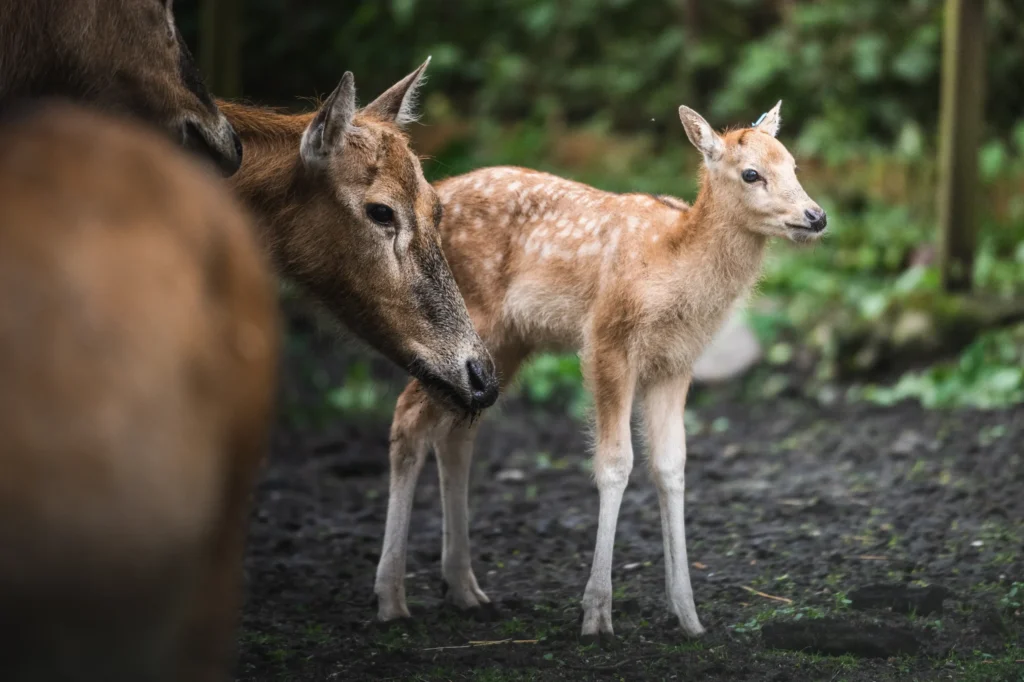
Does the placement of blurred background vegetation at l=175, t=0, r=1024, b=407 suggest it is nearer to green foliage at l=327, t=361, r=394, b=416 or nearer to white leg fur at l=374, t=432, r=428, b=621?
green foliage at l=327, t=361, r=394, b=416

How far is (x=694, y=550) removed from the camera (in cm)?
598

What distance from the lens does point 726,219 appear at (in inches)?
207

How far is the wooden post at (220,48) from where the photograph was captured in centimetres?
877

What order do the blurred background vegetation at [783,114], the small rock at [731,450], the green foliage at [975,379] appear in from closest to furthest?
the small rock at [731,450], the green foliage at [975,379], the blurred background vegetation at [783,114]

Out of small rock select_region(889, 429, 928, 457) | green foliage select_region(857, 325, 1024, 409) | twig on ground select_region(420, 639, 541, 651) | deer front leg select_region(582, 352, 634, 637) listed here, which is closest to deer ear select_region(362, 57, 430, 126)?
deer front leg select_region(582, 352, 634, 637)

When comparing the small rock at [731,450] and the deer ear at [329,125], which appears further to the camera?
the small rock at [731,450]

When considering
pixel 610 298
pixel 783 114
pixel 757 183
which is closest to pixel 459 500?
pixel 610 298

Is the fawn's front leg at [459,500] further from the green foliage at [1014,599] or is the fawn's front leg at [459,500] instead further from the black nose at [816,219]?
the green foliage at [1014,599]

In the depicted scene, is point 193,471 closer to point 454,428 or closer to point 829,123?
point 454,428

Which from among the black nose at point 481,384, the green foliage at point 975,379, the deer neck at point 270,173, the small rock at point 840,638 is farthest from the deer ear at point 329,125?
the green foliage at point 975,379

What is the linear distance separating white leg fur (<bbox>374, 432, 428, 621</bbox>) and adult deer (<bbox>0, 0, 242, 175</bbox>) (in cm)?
162

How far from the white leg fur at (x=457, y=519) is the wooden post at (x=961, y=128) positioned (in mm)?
4778

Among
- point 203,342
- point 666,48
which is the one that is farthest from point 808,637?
point 666,48

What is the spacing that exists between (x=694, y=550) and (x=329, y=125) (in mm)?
2796
